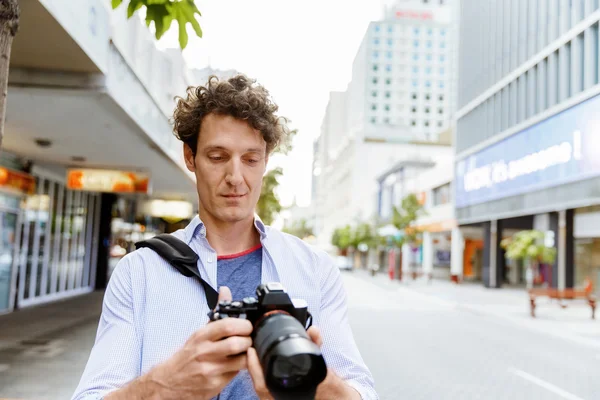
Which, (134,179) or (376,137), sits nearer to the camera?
(134,179)

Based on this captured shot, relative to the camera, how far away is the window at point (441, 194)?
46134 mm

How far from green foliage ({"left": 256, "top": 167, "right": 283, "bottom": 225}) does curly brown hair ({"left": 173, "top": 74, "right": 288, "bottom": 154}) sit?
19.6m

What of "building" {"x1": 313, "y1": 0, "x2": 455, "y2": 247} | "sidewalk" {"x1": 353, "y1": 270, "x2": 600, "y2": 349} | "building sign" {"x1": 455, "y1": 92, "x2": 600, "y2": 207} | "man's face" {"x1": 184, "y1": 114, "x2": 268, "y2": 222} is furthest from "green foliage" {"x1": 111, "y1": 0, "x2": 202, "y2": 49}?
"building" {"x1": 313, "y1": 0, "x2": 455, "y2": 247}

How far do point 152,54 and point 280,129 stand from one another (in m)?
12.0

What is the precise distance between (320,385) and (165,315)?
590 millimetres

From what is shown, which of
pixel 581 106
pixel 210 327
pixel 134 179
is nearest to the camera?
pixel 210 327

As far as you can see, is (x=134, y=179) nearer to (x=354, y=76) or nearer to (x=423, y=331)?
(x=423, y=331)

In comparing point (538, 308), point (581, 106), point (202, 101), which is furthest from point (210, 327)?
point (581, 106)

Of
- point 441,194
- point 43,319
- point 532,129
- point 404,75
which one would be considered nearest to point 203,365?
point 43,319

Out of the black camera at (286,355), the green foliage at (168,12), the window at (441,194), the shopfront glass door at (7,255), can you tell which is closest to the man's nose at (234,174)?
the black camera at (286,355)

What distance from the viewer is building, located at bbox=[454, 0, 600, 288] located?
2600cm

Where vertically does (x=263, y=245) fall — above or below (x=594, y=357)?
above

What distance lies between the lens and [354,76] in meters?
133

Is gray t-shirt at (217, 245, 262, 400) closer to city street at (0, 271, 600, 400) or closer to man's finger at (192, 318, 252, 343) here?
man's finger at (192, 318, 252, 343)
